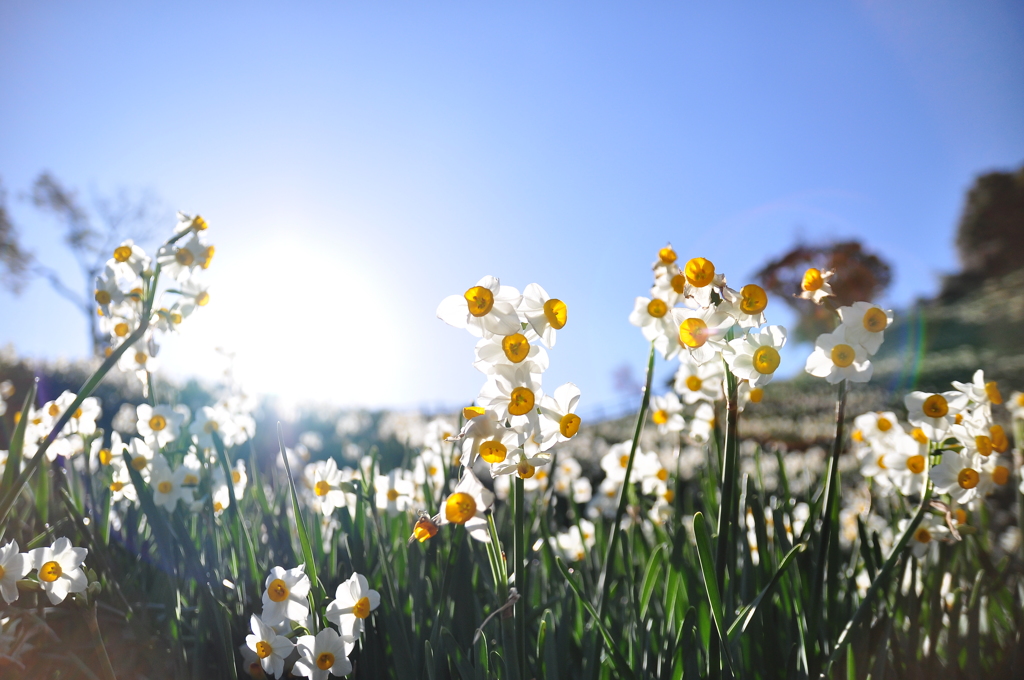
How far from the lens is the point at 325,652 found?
3.89 feet

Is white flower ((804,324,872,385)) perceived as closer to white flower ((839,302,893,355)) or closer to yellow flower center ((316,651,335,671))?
white flower ((839,302,893,355))

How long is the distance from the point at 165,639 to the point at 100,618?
0.90 ft

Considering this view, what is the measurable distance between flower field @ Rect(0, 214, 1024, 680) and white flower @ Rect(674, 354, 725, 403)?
0.01 m

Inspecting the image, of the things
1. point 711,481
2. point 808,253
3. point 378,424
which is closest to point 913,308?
point 808,253

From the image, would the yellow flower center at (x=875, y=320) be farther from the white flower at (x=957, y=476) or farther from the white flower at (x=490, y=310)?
the white flower at (x=490, y=310)

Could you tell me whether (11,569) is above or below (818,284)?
below

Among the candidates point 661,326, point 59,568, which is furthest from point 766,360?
point 59,568

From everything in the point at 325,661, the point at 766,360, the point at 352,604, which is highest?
the point at 766,360

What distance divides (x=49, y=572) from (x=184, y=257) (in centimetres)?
91

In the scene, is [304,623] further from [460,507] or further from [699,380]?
[699,380]

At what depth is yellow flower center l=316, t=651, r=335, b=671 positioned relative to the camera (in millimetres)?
1169

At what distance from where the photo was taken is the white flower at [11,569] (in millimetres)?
1208

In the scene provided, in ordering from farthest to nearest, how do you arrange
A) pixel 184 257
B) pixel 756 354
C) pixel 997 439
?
pixel 184 257 → pixel 997 439 → pixel 756 354

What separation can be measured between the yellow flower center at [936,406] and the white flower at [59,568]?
6.90 feet
